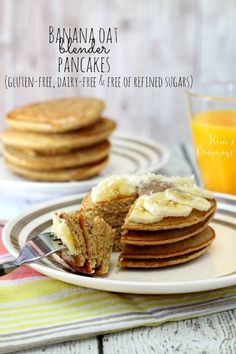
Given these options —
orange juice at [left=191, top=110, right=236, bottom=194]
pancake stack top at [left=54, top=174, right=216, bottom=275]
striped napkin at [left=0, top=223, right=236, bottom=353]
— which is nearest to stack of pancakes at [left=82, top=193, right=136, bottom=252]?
pancake stack top at [left=54, top=174, right=216, bottom=275]

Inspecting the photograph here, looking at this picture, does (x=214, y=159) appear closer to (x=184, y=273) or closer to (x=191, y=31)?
(x=184, y=273)

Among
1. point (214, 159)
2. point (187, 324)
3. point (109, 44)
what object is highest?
point (109, 44)

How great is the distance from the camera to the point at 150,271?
1534mm

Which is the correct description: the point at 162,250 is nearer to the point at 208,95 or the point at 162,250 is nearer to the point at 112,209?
the point at 112,209

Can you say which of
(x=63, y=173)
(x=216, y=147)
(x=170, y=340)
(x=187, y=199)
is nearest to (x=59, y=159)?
(x=63, y=173)

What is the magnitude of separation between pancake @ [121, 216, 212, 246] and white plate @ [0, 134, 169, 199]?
652 mm

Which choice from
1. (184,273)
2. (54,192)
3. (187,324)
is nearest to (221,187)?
(54,192)

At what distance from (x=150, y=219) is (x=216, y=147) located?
74 cm

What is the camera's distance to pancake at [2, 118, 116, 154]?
2387mm

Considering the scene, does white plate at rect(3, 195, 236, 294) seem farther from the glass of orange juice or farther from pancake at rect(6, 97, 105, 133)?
pancake at rect(6, 97, 105, 133)

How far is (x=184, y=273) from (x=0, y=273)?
16.3 inches

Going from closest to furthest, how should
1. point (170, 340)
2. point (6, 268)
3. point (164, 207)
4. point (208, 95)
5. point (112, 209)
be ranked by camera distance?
point (170, 340) → point (6, 268) → point (164, 207) → point (112, 209) → point (208, 95)

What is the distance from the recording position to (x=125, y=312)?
4.52 feet

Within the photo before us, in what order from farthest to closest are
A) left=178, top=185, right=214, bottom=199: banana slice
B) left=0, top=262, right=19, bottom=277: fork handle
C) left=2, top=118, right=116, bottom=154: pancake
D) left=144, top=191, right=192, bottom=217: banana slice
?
left=2, top=118, right=116, bottom=154: pancake, left=178, top=185, right=214, bottom=199: banana slice, left=144, top=191, right=192, bottom=217: banana slice, left=0, top=262, right=19, bottom=277: fork handle
